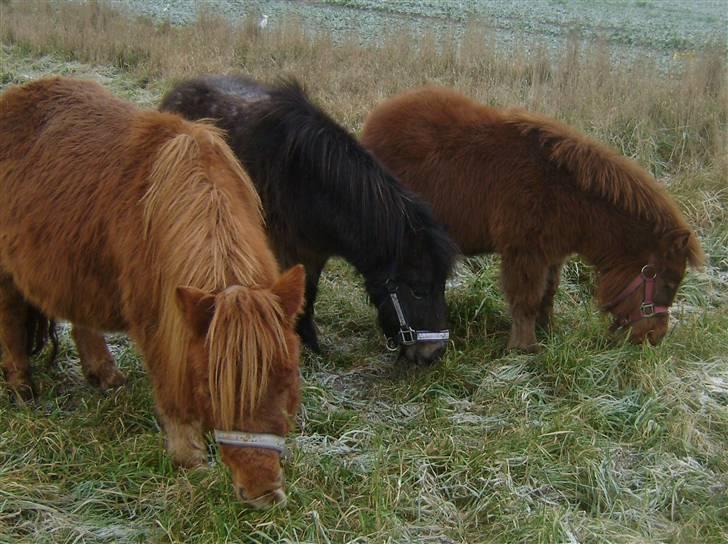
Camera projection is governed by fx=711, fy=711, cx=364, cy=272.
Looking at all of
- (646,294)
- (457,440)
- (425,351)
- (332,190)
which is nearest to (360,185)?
(332,190)

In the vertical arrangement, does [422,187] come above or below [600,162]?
below

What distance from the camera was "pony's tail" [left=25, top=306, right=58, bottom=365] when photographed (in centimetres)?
403

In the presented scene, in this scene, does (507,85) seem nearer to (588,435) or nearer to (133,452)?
(588,435)

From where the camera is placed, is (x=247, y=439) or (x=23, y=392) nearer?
(x=247, y=439)

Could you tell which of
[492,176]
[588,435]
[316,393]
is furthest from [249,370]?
[492,176]

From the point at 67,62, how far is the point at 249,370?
971 cm

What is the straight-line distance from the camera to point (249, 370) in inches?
91.5

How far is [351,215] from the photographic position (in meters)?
4.16

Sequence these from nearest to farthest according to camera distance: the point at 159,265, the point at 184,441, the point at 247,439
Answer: the point at 247,439, the point at 159,265, the point at 184,441

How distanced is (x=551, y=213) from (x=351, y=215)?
1332 millimetres

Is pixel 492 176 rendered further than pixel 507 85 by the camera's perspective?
No

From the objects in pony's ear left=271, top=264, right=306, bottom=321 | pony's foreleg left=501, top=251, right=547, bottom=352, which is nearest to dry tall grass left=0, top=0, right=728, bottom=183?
pony's foreleg left=501, top=251, right=547, bottom=352

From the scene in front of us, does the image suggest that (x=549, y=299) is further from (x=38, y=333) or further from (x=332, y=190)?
(x=38, y=333)

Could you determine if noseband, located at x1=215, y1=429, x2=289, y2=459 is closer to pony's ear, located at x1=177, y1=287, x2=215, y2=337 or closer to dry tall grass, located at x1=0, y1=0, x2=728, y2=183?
pony's ear, located at x1=177, y1=287, x2=215, y2=337
